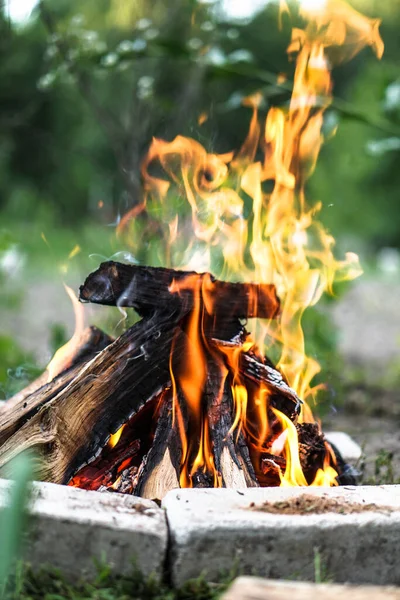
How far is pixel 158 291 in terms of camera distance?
7.78ft

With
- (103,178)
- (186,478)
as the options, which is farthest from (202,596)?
(103,178)

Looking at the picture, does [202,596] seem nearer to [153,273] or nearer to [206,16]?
[153,273]

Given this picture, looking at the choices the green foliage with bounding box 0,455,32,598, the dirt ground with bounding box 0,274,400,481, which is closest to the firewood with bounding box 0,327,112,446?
the dirt ground with bounding box 0,274,400,481

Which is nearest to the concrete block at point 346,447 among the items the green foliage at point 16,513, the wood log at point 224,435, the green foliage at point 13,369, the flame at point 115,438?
the wood log at point 224,435

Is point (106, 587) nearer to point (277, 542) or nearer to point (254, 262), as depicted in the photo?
point (277, 542)

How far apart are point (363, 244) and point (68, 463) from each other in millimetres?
17090

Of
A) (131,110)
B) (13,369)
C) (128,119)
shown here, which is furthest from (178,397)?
(128,119)

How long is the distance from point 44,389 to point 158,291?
1.65ft

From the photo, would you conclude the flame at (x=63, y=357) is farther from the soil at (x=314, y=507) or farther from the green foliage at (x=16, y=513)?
the green foliage at (x=16, y=513)

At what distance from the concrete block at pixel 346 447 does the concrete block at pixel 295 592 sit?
4.69ft

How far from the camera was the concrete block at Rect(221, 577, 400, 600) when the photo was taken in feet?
4.85

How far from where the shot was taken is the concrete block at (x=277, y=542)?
178 centimetres

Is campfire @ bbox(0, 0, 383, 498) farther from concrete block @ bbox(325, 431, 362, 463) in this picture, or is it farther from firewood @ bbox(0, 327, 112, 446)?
concrete block @ bbox(325, 431, 362, 463)

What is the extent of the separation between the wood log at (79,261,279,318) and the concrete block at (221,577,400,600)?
40.3 inches
